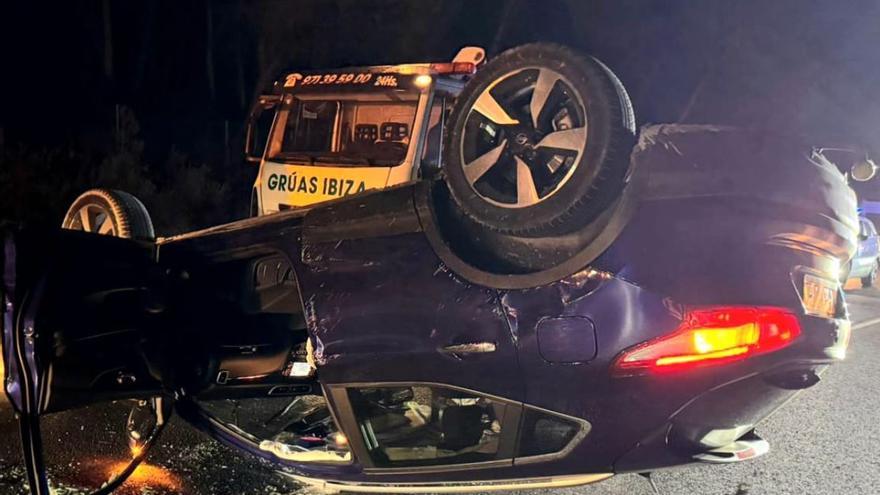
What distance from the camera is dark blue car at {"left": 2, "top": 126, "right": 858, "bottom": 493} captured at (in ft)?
7.77

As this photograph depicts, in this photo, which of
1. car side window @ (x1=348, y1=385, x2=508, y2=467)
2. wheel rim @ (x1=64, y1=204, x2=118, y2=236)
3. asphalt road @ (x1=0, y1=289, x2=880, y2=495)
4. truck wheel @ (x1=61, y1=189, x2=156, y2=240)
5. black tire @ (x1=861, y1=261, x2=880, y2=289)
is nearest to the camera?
car side window @ (x1=348, y1=385, x2=508, y2=467)

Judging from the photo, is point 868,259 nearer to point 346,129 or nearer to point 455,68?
point 455,68

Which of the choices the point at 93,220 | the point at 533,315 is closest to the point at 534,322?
the point at 533,315

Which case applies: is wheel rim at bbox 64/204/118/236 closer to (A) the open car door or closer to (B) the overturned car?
(A) the open car door

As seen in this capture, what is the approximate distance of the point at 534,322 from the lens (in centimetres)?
245

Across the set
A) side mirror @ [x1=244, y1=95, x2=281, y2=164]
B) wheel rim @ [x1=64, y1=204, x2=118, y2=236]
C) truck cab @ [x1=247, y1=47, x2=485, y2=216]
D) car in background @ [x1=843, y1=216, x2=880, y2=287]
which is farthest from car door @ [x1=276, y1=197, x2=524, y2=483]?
car in background @ [x1=843, y1=216, x2=880, y2=287]

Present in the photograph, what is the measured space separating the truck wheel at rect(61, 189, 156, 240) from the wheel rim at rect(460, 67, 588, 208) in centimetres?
297

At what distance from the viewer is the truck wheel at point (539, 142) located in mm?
2398

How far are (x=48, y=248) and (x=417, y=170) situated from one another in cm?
416

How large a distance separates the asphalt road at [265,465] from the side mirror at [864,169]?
1547mm

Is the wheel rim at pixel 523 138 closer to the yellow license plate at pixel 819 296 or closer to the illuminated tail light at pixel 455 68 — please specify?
the yellow license plate at pixel 819 296

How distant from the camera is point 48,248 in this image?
284 centimetres

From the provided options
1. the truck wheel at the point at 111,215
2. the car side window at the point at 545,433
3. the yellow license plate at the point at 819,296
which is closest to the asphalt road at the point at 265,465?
the car side window at the point at 545,433

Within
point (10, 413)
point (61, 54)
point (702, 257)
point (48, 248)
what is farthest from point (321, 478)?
point (61, 54)
